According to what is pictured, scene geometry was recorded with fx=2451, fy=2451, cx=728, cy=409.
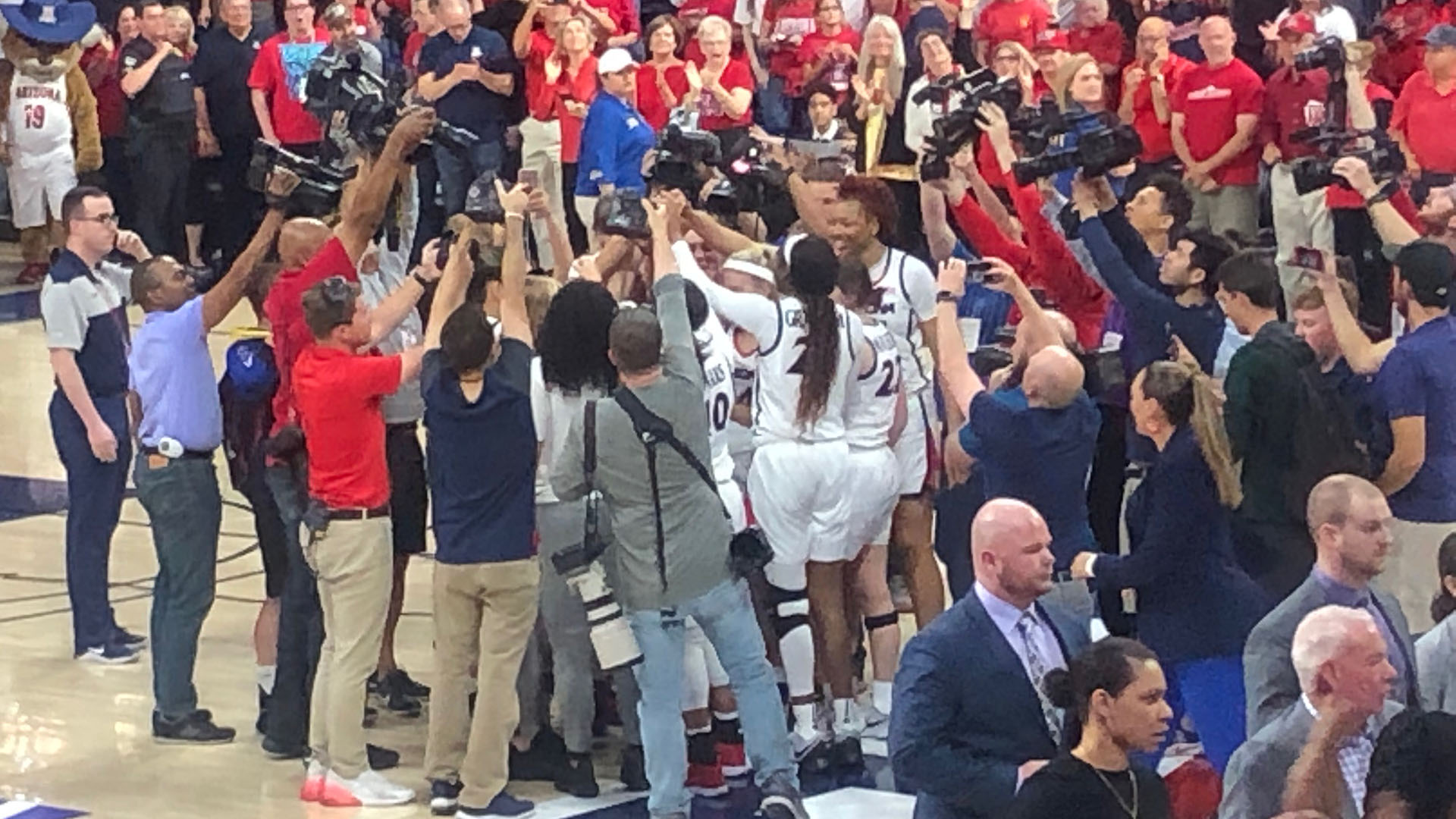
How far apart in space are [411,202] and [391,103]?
4.78 feet

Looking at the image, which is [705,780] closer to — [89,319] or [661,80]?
[89,319]

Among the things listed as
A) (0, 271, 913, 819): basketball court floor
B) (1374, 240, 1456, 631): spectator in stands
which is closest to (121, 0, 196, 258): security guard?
(0, 271, 913, 819): basketball court floor

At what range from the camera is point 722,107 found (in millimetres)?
14523

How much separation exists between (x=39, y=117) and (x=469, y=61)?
127 inches

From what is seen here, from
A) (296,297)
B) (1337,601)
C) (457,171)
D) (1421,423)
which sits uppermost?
(457,171)

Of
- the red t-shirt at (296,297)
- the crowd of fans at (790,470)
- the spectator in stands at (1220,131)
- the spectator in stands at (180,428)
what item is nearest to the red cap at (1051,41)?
the spectator in stands at (1220,131)

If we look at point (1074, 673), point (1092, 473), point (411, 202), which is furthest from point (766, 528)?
point (1074, 673)

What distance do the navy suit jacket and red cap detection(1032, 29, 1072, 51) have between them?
9.03m

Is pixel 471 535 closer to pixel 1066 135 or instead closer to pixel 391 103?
pixel 391 103

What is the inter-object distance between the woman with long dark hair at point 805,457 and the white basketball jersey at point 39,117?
9885mm

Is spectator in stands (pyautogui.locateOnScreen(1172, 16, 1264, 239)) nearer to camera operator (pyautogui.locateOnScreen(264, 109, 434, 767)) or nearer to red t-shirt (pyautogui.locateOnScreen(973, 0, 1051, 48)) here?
red t-shirt (pyautogui.locateOnScreen(973, 0, 1051, 48))

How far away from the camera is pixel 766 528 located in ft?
26.4

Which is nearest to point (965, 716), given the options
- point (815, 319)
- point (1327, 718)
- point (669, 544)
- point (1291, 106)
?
point (1327, 718)

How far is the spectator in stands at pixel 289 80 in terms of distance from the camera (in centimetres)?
1617
